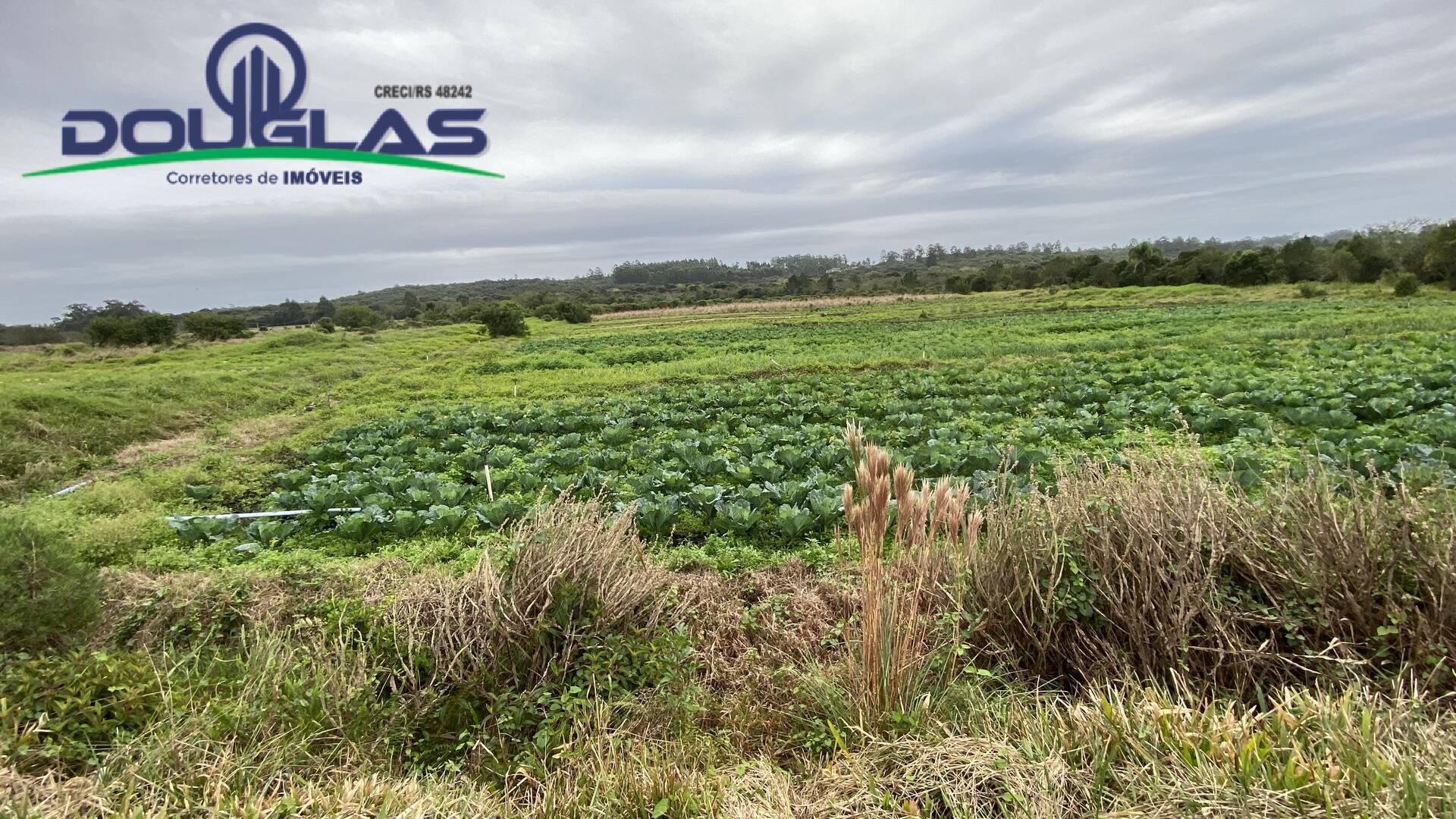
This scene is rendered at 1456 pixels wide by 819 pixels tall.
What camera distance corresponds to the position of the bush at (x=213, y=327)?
45.2m

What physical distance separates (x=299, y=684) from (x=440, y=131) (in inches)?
661

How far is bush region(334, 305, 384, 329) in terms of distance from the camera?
5669 cm

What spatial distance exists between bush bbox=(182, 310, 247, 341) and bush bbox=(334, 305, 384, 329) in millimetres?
8174

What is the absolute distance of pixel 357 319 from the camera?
188ft

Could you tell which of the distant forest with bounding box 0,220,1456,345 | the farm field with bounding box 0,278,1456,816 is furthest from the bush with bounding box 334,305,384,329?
the farm field with bounding box 0,278,1456,816

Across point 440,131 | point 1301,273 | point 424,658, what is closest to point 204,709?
point 424,658

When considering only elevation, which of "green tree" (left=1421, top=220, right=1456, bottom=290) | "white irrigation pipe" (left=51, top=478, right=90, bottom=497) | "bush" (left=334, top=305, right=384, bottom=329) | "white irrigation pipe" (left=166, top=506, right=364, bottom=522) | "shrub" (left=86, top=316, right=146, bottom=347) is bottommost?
"white irrigation pipe" (left=51, top=478, right=90, bottom=497)

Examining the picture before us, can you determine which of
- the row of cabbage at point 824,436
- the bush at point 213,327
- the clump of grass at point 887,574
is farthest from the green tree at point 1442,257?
the bush at point 213,327

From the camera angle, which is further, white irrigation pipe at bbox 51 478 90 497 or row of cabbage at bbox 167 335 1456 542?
white irrigation pipe at bbox 51 478 90 497

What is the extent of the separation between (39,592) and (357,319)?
6173cm

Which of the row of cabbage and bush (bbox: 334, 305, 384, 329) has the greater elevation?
bush (bbox: 334, 305, 384, 329)

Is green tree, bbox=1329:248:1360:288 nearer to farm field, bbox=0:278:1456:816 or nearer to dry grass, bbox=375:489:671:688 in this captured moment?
farm field, bbox=0:278:1456:816

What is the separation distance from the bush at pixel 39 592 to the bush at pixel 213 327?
5229cm

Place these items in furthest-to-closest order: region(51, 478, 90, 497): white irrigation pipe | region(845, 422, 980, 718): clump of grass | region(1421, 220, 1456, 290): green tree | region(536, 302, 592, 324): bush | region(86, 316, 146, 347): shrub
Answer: region(536, 302, 592, 324): bush, region(86, 316, 146, 347): shrub, region(1421, 220, 1456, 290): green tree, region(51, 478, 90, 497): white irrigation pipe, region(845, 422, 980, 718): clump of grass
